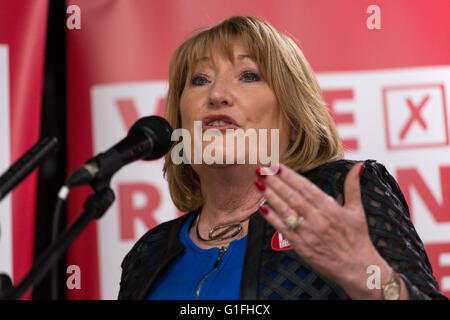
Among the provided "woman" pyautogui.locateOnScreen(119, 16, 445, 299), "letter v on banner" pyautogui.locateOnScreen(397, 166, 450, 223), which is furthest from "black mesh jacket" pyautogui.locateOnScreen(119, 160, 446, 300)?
"letter v on banner" pyautogui.locateOnScreen(397, 166, 450, 223)

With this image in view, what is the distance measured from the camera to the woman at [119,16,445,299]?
125 centimetres

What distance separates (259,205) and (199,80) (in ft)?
1.48

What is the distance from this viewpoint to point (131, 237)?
2602 mm

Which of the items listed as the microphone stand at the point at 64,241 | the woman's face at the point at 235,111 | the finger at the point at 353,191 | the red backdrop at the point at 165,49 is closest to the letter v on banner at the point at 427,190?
the red backdrop at the point at 165,49

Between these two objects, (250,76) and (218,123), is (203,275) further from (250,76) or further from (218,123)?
(250,76)

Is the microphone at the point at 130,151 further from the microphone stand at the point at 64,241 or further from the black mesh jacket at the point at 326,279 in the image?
→ the black mesh jacket at the point at 326,279

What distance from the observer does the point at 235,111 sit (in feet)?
5.94

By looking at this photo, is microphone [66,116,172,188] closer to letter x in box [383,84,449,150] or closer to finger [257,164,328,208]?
finger [257,164,328,208]

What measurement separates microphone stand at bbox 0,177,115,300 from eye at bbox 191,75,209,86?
823 millimetres

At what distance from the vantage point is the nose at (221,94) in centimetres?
183
